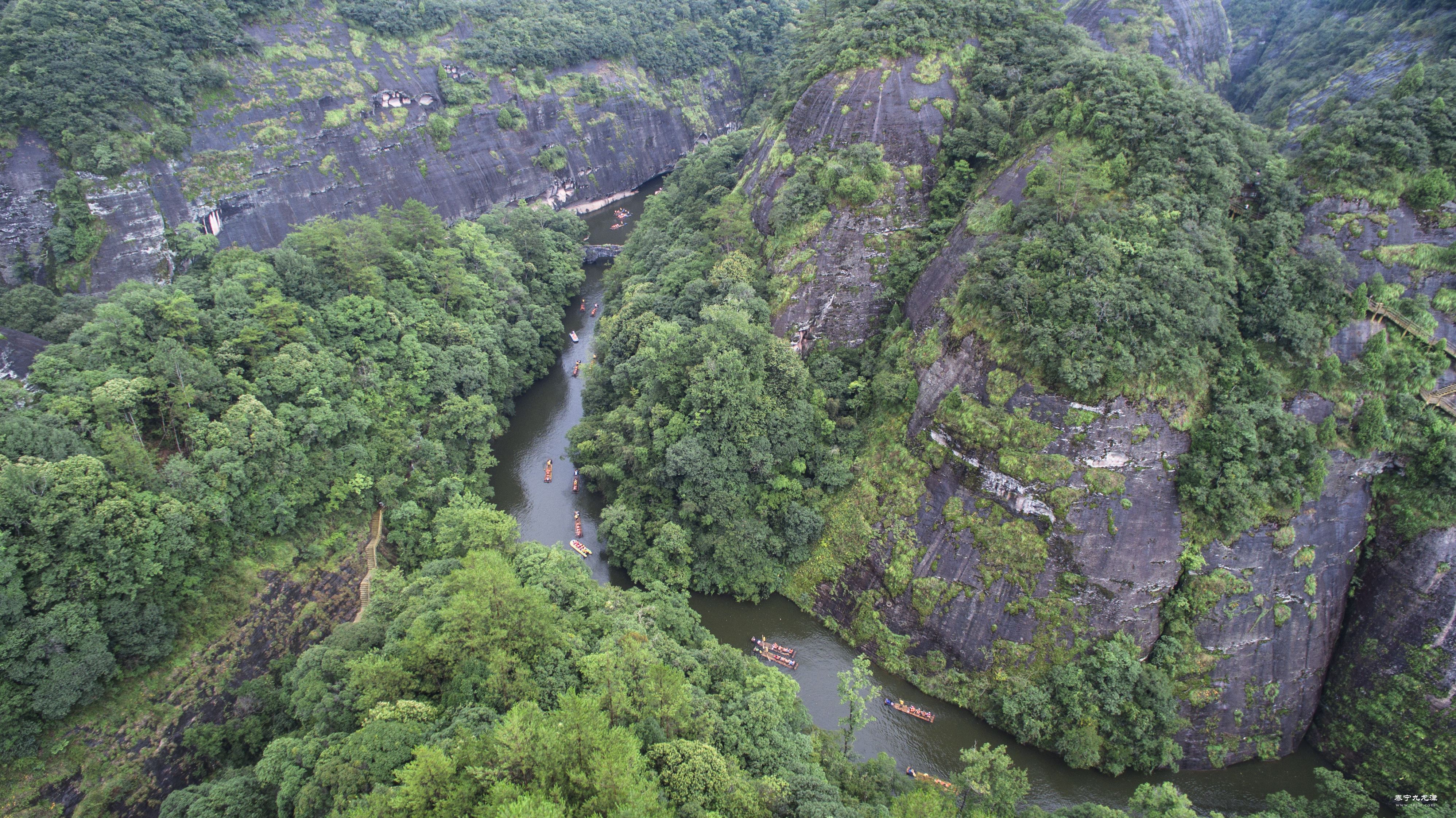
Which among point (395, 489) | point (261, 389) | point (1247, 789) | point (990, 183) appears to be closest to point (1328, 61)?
point (990, 183)

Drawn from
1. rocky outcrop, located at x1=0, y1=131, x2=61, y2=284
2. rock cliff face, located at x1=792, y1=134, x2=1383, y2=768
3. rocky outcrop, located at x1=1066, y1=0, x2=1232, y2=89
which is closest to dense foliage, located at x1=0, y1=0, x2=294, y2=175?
rocky outcrop, located at x1=0, y1=131, x2=61, y2=284

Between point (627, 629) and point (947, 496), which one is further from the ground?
point (947, 496)

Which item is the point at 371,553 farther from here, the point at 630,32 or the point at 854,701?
the point at 630,32

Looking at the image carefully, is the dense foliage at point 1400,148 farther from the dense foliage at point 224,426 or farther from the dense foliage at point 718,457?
the dense foliage at point 224,426

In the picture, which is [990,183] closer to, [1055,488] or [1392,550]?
[1055,488]

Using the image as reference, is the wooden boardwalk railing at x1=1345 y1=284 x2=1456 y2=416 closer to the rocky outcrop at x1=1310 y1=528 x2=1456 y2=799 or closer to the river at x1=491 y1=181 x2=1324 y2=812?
the rocky outcrop at x1=1310 y1=528 x2=1456 y2=799

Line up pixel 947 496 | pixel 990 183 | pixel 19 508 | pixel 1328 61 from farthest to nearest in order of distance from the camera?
pixel 1328 61, pixel 990 183, pixel 947 496, pixel 19 508

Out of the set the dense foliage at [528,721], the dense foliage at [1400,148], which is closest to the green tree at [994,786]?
the dense foliage at [528,721]

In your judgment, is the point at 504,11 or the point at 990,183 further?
the point at 504,11
